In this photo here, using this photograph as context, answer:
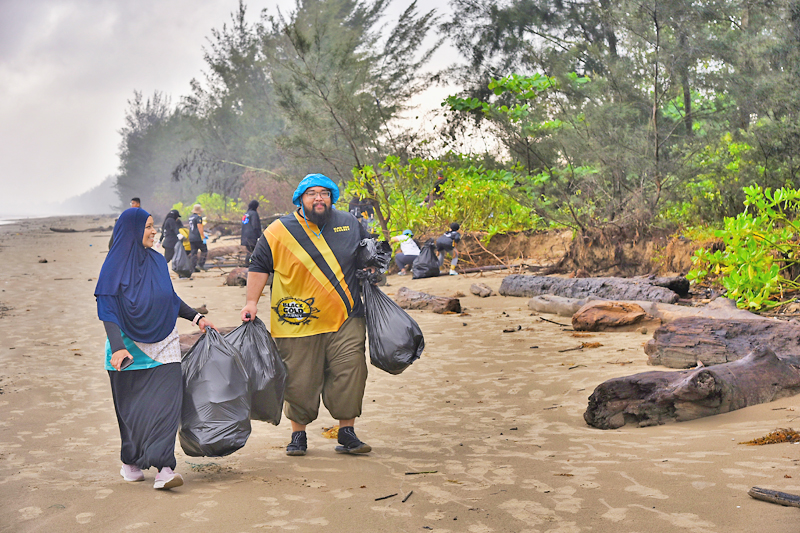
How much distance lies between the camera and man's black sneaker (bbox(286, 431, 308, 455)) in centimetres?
438

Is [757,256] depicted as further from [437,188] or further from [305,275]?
[437,188]

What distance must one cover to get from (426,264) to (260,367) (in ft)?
33.0

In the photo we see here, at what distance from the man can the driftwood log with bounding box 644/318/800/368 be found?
2.87 meters

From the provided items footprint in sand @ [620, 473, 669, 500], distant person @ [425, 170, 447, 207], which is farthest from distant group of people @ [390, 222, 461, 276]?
footprint in sand @ [620, 473, 669, 500]

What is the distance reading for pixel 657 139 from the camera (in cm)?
1134

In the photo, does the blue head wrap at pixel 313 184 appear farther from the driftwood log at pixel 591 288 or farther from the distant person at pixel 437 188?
the distant person at pixel 437 188

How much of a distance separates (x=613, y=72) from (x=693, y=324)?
286 inches

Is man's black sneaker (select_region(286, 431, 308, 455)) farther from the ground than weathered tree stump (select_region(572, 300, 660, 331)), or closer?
closer

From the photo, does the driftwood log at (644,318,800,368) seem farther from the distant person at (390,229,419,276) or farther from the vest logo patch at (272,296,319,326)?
the distant person at (390,229,419,276)

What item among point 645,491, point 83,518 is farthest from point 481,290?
point 83,518

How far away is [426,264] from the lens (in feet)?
46.0

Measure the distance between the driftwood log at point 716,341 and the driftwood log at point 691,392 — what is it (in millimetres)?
756

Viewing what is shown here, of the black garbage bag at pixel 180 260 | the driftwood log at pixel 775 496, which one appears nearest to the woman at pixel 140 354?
the driftwood log at pixel 775 496

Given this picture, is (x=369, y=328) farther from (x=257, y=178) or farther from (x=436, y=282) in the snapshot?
(x=257, y=178)
